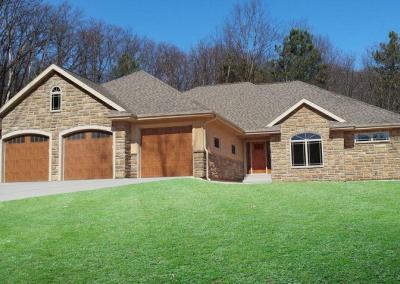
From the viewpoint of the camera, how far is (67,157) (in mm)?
22234

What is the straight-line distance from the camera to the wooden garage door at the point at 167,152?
69.4ft

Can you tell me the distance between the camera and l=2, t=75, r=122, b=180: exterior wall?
22.0 m

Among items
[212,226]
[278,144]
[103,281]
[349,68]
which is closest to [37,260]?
[103,281]

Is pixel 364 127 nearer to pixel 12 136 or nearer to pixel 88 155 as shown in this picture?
pixel 88 155

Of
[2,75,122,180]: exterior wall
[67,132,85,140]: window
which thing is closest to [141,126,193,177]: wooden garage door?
[2,75,122,180]: exterior wall

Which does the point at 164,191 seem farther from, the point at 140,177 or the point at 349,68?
the point at 349,68

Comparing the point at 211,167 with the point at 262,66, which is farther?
the point at 262,66

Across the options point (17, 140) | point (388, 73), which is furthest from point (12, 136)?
point (388, 73)

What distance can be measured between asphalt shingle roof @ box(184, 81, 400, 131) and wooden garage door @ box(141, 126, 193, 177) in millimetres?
5980

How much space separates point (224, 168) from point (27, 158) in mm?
9157

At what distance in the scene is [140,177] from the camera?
855 inches

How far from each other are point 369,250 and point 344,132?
17049mm

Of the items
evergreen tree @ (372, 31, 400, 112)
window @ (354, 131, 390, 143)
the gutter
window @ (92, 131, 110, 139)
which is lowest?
window @ (354, 131, 390, 143)

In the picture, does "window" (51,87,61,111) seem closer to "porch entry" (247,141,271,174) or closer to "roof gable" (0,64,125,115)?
"roof gable" (0,64,125,115)
